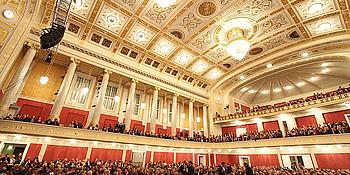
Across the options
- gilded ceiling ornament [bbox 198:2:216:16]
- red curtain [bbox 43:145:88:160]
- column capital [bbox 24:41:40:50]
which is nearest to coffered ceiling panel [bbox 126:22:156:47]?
gilded ceiling ornament [bbox 198:2:216:16]

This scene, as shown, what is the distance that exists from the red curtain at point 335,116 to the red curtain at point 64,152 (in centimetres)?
1885

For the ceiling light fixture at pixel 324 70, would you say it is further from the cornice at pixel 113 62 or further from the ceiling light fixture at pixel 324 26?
the cornice at pixel 113 62

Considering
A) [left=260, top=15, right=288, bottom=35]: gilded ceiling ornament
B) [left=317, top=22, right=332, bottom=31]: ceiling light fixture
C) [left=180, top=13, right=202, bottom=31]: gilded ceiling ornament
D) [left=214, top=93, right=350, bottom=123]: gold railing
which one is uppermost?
[left=317, top=22, right=332, bottom=31]: ceiling light fixture

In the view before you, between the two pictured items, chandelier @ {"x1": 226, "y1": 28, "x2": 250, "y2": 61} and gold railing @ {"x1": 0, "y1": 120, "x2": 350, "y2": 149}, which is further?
chandelier @ {"x1": 226, "y1": 28, "x2": 250, "y2": 61}

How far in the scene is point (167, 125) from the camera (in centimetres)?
1828

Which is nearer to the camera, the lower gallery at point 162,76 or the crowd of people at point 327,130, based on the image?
the lower gallery at point 162,76

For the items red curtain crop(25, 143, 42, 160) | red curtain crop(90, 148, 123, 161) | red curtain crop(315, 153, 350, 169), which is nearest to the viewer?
red curtain crop(25, 143, 42, 160)

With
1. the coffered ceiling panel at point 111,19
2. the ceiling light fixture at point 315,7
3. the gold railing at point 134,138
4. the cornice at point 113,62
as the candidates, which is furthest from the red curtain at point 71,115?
the ceiling light fixture at point 315,7

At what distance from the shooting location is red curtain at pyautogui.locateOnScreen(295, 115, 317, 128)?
14534mm

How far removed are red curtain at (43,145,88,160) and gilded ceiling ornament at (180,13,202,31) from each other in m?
11.0

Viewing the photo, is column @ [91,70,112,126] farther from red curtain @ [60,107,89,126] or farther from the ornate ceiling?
the ornate ceiling

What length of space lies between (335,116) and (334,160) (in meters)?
3.70

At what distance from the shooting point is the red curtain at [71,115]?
12500mm

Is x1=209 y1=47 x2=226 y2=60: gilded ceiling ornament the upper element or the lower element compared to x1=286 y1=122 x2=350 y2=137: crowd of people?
upper
